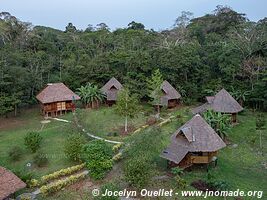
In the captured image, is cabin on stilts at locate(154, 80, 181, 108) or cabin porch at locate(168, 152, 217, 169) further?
cabin on stilts at locate(154, 80, 181, 108)

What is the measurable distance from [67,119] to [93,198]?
17020 mm

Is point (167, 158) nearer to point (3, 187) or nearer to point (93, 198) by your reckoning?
point (93, 198)

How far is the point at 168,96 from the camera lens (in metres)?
37.2

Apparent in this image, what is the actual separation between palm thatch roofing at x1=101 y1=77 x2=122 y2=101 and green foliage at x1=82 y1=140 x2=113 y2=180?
16.3 metres

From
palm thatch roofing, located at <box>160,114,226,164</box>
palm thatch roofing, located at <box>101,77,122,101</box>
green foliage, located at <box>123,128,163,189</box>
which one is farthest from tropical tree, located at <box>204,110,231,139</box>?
palm thatch roofing, located at <box>101,77,122,101</box>

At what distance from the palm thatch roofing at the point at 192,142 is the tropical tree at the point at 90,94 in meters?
15.9

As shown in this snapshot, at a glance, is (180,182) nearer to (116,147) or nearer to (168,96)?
(116,147)

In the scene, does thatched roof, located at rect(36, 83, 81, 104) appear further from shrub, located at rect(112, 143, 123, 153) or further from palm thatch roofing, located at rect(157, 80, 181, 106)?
shrub, located at rect(112, 143, 123, 153)

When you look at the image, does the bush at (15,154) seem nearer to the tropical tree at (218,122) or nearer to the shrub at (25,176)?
the shrub at (25,176)

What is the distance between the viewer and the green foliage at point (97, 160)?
21641 millimetres

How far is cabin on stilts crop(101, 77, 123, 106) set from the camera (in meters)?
38.3

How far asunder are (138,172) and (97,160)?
331 centimetres

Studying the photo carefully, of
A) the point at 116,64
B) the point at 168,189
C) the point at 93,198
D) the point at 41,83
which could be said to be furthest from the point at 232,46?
the point at 93,198

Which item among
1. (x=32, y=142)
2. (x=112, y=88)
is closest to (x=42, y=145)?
(x=32, y=142)
